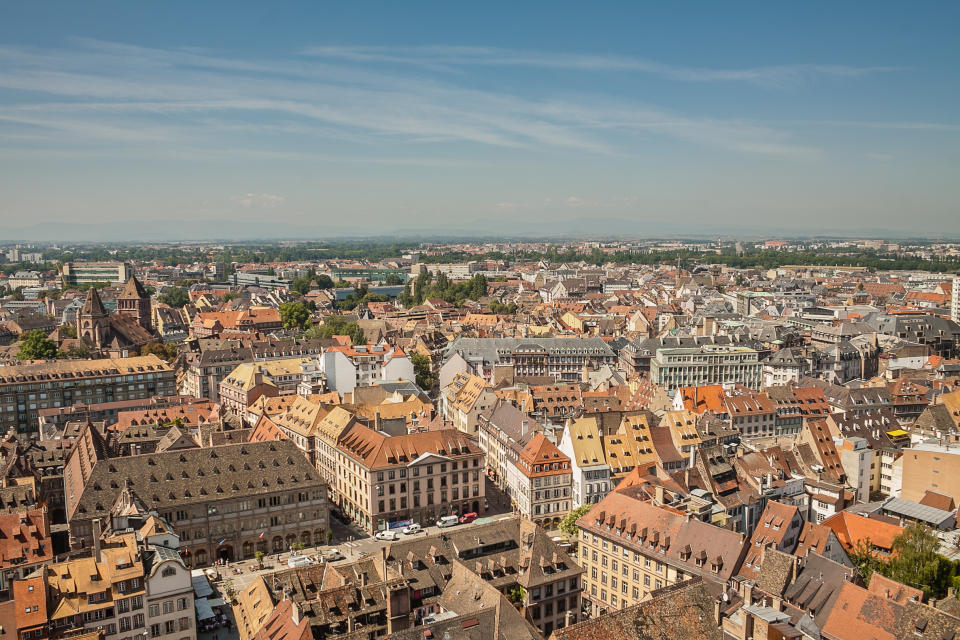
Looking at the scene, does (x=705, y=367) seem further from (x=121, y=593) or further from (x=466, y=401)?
(x=121, y=593)

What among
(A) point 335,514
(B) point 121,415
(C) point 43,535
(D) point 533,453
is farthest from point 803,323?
(C) point 43,535

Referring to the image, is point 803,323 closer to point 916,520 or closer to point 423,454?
point 916,520

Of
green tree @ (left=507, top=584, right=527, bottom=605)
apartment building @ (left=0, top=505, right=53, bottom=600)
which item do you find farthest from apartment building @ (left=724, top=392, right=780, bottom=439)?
apartment building @ (left=0, top=505, right=53, bottom=600)

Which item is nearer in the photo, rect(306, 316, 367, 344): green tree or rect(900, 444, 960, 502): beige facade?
rect(900, 444, 960, 502): beige facade

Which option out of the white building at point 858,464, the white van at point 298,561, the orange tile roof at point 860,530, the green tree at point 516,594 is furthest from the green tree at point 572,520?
the white building at point 858,464

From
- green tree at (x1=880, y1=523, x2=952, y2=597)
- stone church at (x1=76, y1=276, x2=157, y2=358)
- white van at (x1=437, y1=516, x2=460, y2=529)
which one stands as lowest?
white van at (x1=437, y1=516, x2=460, y2=529)

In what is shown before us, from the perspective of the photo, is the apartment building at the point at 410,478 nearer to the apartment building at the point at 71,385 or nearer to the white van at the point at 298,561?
the white van at the point at 298,561

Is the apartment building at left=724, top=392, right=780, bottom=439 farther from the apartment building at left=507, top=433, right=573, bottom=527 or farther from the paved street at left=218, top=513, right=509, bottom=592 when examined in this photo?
the paved street at left=218, top=513, right=509, bottom=592
